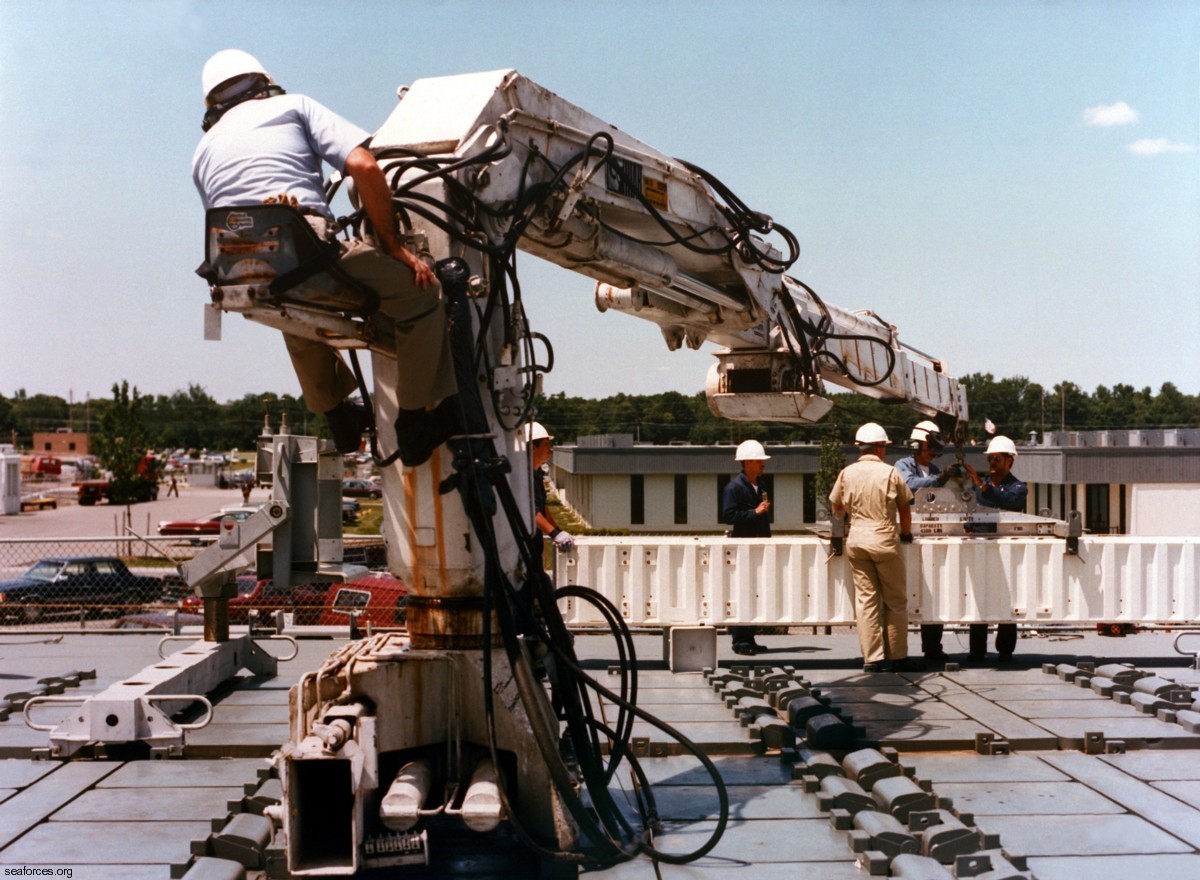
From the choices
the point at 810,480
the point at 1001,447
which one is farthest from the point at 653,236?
the point at 810,480

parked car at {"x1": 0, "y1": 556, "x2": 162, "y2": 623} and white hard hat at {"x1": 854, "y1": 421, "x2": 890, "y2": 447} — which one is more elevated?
white hard hat at {"x1": 854, "y1": 421, "x2": 890, "y2": 447}

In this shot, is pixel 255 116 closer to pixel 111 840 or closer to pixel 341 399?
pixel 341 399

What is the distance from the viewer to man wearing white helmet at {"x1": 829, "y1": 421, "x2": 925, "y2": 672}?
10.2m

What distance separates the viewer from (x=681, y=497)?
5547cm

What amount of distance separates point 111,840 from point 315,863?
1311 mm

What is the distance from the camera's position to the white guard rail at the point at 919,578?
1096 cm

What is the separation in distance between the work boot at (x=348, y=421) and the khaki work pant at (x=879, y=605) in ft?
16.0

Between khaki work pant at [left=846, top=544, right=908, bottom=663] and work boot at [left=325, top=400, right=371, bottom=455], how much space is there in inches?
191

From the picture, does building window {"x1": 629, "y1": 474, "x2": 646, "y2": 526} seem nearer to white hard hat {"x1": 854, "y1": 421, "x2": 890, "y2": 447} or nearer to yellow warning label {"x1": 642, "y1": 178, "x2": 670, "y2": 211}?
white hard hat {"x1": 854, "y1": 421, "x2": 890, "y2": 447}

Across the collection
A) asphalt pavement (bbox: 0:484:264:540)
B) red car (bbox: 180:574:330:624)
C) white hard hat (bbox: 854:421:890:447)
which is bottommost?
asphalt pavement (bbox: 0:484:264:540)

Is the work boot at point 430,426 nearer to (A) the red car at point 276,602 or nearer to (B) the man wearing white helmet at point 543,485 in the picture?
(B) the man wearing white helmet at point 543,485

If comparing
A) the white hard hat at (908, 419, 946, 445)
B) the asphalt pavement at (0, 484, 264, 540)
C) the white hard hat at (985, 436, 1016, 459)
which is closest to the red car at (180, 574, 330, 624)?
the white hard hat at (908, 419, 946, 445)

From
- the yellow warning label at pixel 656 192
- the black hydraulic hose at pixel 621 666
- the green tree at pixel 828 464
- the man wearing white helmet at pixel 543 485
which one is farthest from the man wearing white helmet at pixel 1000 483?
the green tree at pixel 828 464

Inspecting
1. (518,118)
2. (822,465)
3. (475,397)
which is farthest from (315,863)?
(822,465)
